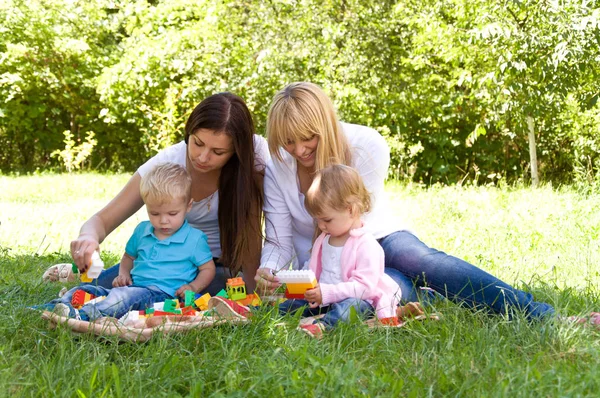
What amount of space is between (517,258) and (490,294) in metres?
1.55

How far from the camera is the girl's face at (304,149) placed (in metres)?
3.42

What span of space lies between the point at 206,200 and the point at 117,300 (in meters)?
0.85

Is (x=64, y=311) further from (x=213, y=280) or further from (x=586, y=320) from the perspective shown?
(x=586, y=320)

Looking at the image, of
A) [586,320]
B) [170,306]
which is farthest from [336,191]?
[586,320]

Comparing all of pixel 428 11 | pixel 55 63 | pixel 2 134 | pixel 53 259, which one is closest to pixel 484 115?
pixel 428 11

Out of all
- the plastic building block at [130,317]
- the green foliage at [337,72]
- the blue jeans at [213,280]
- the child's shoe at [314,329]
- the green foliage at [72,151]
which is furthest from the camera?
the green foliage at [72,151]

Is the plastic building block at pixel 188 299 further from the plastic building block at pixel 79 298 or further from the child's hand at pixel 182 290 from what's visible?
the plastic building block at pixel 79 298

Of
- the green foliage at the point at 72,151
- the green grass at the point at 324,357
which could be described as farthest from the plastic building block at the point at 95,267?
the green foliage at the point at 72,151

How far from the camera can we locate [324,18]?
10070mm

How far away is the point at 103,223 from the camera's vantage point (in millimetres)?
3729

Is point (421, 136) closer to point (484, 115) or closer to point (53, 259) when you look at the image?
point (484, 115)

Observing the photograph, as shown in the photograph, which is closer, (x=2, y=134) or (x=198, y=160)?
(x=198, y=160)

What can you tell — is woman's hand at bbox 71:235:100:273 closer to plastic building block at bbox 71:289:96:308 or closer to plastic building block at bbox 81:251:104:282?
plastic building block at bbox 81:251:104:282

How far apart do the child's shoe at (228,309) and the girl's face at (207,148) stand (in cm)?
79
